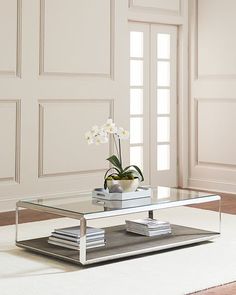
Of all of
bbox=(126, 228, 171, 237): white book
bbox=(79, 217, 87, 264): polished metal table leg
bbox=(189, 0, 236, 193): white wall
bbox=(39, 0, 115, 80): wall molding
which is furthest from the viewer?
bbox=(189, 0, 236, 193): white wall

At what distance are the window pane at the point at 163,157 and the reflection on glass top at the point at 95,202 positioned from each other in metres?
2.85

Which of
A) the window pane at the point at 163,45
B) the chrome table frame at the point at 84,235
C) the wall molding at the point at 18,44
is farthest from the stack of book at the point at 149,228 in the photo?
the window pane at the point at 163,45

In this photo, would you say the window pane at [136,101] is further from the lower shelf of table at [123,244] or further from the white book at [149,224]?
the white book at [149,224]

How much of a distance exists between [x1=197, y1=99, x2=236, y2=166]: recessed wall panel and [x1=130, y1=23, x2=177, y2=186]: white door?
318 mm

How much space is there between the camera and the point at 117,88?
279 inches

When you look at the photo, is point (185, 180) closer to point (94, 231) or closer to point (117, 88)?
point (117, 88)

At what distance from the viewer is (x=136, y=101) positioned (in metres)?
7.49

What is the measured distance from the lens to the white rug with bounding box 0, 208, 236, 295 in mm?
3605

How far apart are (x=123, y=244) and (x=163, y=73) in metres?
3.65

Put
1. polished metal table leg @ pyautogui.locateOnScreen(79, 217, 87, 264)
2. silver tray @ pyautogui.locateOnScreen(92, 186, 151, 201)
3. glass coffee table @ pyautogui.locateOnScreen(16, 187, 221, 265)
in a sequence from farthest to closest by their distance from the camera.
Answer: silver tray @ pyautogui.locateOnScreen(92, 186, 151, 201) → glass coffee table @ pyautogui.locateOnScreen(16, 187, 221, 265) → polished metal table leg @ pyautogui.locateOnScreen(79, 217, 87, 264)

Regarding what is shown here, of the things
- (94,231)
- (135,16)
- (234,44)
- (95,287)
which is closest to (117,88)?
(135,16)

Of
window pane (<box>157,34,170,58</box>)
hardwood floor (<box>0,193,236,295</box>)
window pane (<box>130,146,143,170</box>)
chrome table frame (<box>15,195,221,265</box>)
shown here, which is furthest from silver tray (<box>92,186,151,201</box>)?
window pane (<box>157,34,170,58</box>)

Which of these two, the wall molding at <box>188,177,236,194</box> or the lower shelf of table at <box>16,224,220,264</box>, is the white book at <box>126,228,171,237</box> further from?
the wall molding at <box>188,177,236,194</box>

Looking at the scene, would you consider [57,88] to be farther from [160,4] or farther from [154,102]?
[160,4]
